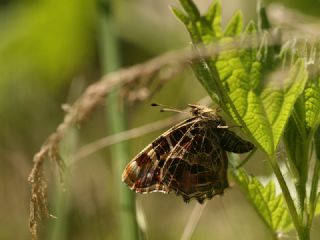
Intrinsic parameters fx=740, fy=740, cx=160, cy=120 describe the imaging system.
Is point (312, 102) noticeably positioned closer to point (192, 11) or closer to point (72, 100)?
point (192, 11)

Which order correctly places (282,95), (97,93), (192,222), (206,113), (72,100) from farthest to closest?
(72,100) < (192,222) < (206,113) < (97,93) < (282,95)

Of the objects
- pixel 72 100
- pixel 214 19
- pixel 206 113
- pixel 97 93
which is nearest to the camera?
pixel 214 19

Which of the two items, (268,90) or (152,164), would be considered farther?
(152,164)

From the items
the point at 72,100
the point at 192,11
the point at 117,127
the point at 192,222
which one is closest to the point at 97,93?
the point at 192,11

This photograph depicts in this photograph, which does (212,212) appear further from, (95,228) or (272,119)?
(272,119)

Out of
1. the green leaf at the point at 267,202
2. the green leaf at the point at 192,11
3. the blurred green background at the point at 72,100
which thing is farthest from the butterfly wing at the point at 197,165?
the blurred green background at the point at 72,100
